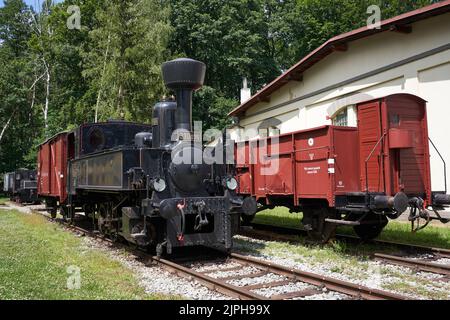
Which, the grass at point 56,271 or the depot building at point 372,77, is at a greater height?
the depot building at point 372,77

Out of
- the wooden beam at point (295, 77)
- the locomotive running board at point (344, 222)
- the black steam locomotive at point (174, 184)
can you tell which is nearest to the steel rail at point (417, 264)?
the locomotive running board at point (344, 222)

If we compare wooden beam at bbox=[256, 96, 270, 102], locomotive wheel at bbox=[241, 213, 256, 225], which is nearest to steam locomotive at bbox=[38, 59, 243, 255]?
locomotive wheel at bbox=[241, 213, 256, 225]

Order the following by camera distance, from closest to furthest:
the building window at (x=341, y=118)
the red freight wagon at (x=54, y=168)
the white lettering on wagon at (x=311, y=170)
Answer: the white lettering on wagon at (x=311, y=170), the red freight wagon at (x=54, y=168), the building window at (x=341, y=118)

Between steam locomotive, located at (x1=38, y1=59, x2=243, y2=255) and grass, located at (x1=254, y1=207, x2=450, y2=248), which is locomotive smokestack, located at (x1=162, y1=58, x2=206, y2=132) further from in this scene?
grass, located at (x1=254, y1=207, x2=450, y2=248)

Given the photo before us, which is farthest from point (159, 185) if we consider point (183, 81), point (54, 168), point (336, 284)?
point (54, 168)

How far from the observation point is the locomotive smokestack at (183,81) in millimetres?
8227

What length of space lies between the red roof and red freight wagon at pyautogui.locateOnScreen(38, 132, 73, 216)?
1016cm

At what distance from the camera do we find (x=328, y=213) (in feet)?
31.2

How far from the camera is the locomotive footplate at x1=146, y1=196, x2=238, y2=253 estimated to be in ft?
24.5

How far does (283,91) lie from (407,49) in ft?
24.4

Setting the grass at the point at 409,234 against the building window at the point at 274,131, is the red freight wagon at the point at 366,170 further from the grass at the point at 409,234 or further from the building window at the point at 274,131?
the building window at the point at 274,131

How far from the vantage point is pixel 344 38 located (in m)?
15.8

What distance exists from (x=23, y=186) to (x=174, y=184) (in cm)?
2068

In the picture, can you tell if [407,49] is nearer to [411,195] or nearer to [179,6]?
[411,195]
